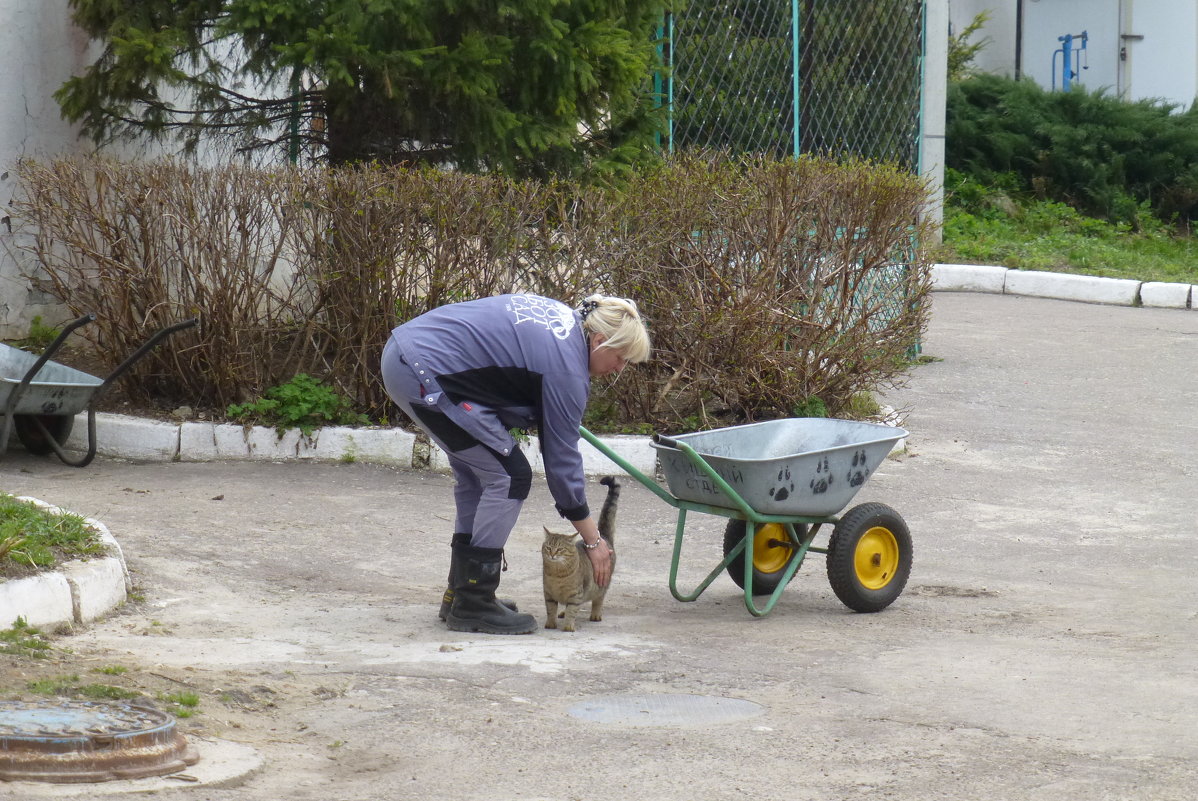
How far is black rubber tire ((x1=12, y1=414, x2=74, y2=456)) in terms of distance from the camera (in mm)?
7312

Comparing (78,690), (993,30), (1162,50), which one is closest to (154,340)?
(78,690)

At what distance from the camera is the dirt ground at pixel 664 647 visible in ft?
12.0

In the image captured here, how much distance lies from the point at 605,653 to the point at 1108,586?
8.45 ft

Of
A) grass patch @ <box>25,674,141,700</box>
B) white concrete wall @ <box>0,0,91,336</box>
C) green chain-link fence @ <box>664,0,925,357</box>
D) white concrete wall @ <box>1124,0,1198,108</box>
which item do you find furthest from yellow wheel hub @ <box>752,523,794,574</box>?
white concrete wall @ <box>1124,0,1198,108</box>

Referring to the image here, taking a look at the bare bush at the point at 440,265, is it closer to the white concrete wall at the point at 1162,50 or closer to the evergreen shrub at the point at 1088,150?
the evergreen shrub at the point at 1088,150

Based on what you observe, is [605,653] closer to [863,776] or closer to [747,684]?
[747,684]

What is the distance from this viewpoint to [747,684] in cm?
441

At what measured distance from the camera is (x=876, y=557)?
5.47 meters

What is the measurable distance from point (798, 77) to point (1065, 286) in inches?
212

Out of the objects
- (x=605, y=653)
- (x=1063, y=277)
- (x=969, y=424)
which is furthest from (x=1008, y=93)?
(x=605, y=653)

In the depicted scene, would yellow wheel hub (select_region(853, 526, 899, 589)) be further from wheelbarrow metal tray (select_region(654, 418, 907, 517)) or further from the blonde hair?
the blonde hair

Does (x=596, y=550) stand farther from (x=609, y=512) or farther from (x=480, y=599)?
(x=480, y=599)

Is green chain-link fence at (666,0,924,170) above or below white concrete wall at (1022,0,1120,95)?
below

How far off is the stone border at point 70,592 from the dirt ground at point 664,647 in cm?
8
